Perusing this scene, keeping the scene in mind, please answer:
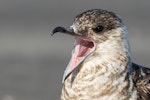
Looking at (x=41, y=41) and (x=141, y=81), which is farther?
(x=41, y=41)

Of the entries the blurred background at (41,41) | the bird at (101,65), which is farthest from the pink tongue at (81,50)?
the blurred background at (41,41)

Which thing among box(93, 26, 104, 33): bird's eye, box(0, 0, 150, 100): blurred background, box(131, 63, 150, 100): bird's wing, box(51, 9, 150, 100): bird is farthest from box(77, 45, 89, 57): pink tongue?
box(0, 0, 150, 100): blurred background

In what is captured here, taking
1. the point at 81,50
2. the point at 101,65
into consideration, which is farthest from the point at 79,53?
the point at 101,65

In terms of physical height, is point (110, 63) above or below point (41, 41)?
above

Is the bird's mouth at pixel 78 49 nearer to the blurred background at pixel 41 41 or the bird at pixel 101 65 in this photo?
the bird at pixel 101 65

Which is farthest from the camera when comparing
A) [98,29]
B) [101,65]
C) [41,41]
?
[41,41]

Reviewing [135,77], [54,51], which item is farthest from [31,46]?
[135,77]

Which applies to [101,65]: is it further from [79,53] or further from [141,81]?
[141,81]

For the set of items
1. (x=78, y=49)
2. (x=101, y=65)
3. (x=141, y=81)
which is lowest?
(x=141, y=81)
